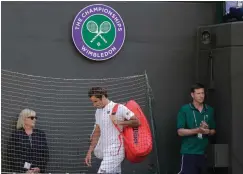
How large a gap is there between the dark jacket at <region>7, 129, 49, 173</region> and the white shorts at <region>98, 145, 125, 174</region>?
981 millimetres

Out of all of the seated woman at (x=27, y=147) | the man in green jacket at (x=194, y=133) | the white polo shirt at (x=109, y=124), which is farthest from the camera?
the man in green jacket at (x=194, y=133)

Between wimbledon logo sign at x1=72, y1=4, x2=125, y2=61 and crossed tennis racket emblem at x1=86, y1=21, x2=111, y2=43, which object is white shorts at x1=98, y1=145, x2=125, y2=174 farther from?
crossed tennis racket emblem at x1=86, y1=21, x2=111, y2=43

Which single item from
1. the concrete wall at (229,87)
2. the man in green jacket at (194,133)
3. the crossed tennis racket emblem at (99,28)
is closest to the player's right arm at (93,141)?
the man in green jacket at (194,133)

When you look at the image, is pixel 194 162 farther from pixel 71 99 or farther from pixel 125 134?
pixel 71 99

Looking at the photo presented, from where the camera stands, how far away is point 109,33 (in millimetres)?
10008

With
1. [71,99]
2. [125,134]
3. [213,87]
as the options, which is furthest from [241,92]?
[71,99]

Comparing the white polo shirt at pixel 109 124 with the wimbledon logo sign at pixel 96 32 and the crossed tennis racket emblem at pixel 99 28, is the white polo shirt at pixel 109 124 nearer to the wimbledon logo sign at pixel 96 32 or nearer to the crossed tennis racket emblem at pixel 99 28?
the wimbledon logo sign at pixel 96 32

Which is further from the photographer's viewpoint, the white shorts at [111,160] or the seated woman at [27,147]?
the seated woman at [27,147]

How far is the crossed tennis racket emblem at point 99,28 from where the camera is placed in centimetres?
995

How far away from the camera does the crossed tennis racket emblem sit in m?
9.95

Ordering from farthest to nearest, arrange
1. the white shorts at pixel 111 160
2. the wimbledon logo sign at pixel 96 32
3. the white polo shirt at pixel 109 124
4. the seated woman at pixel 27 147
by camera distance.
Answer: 1. the wimbledon logo sign at pixel 96 32
2. the seated woman at pixel 27 147
3. the white polo shirt at pixel 109 124
4. the white shorts at pixel 111 160

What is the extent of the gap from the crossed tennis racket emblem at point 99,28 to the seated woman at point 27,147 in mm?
1672

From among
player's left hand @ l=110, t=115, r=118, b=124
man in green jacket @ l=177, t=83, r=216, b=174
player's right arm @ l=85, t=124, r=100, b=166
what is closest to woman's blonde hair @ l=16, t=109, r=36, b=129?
player's right arm @ l=85, t=124, r=100, b=166

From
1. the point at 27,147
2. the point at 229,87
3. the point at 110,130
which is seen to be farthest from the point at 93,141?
the point at 229,87
